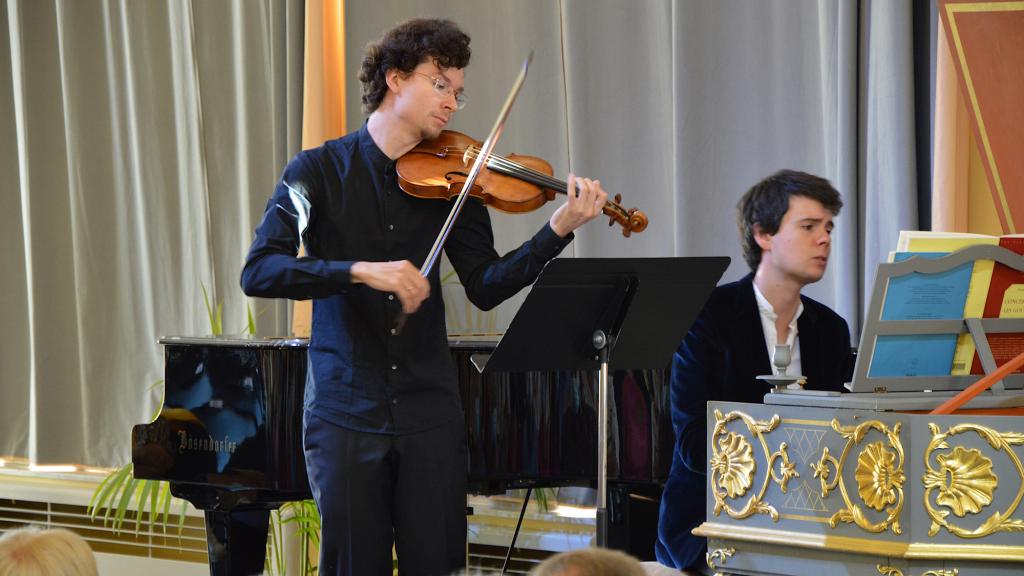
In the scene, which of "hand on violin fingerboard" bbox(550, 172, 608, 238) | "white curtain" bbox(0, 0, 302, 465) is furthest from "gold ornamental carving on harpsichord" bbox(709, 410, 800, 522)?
"white curtain" bbox(0, 0, 302, 465)

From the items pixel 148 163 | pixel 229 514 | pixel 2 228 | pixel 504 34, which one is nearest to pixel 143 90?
pixel 148 163

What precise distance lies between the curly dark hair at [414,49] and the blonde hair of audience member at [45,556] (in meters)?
1.36

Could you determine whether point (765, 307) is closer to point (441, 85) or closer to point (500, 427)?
point (500, 427)

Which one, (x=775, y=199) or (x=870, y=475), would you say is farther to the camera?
(x=775, y=199)

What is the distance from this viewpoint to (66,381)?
5.48 metres

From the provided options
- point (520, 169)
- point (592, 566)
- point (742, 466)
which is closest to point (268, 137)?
point (520, 169)

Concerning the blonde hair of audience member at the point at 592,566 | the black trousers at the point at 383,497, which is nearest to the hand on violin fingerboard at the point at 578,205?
the black trousers at the point at 383,497

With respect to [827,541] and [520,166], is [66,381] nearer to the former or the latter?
[520,166]

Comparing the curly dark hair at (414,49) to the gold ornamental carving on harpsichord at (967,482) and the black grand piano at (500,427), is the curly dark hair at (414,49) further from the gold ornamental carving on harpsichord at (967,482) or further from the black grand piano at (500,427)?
the gold ornamental carving on harpsichord at (967,482)

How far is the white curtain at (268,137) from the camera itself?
12.5 ft

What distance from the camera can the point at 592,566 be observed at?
129 cm

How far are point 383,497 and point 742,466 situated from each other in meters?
0.69

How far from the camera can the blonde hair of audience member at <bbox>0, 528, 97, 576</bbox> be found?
54.0 inches

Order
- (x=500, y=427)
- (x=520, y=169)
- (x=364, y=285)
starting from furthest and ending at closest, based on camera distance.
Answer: (x=500, y=427) < (x=520, y=169) < (x=364, y=285)
